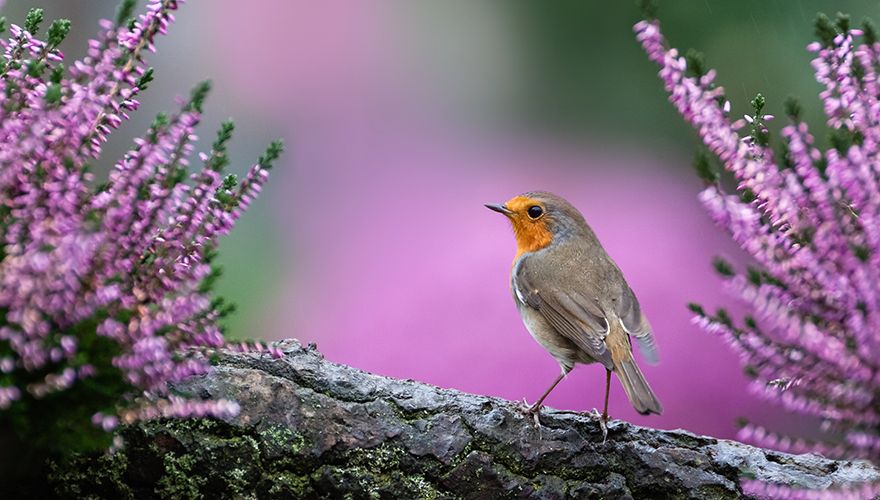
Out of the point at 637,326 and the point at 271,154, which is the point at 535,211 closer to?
the point at 637,326

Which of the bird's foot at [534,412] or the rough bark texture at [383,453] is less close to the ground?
the bird's foot at [534,412]

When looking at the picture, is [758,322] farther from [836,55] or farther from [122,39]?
[122,39]

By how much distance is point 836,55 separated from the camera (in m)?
1.29

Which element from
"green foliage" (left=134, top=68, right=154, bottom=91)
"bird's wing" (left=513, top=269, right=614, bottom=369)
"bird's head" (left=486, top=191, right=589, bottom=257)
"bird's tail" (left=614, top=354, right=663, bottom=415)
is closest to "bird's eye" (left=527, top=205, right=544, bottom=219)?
"bird's head" (left=486, top=191, right=589, bottom=257)

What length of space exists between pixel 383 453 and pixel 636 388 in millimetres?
358

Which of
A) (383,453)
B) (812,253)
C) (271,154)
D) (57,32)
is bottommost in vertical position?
(383,453)

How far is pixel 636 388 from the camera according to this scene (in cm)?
155

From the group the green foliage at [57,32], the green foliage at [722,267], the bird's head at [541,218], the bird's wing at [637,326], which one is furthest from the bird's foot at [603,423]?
the green foliage at [57,32]

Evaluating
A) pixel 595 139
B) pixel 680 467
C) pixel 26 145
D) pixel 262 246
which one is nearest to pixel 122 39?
pixel 26 145

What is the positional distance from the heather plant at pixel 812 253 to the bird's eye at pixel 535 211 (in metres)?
0.60

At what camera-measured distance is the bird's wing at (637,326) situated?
1.64m

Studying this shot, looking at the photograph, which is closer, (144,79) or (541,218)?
(144,79)

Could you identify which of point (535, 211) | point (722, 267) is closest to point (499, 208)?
point (535, 211)

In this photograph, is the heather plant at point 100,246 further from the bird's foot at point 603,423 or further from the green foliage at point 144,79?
the bird's foot at point 603,423
